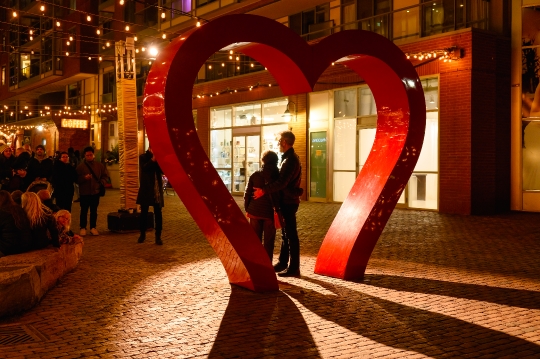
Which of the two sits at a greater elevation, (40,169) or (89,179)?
(40,169)

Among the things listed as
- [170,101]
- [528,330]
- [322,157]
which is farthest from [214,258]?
[322,157]

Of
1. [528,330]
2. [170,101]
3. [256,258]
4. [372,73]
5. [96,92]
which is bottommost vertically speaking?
[528,330]

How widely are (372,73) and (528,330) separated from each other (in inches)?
150

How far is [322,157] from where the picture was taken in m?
20.4

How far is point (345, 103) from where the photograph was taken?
19641mm

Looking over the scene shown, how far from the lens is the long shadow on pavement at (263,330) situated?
193 inches

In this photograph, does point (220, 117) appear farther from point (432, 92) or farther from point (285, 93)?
point (285, 93)

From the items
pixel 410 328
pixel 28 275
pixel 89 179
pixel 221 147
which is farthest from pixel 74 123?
pixel 410 328

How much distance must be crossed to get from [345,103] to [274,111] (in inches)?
140

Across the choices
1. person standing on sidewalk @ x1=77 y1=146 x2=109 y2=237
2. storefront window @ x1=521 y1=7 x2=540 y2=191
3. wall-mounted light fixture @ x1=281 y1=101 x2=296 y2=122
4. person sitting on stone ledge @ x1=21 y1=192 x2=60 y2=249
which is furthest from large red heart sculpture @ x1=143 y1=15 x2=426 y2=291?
wall-mounted light fixture @ x1=281 y1=101 x2=296 y2=122

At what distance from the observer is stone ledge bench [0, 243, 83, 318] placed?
5.86 m

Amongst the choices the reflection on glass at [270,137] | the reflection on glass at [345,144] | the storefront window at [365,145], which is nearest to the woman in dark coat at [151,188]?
the storefront window at [365,145]

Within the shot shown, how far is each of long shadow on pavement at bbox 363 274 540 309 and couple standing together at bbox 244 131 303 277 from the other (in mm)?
1147

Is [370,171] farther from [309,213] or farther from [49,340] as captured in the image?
[309,213]
